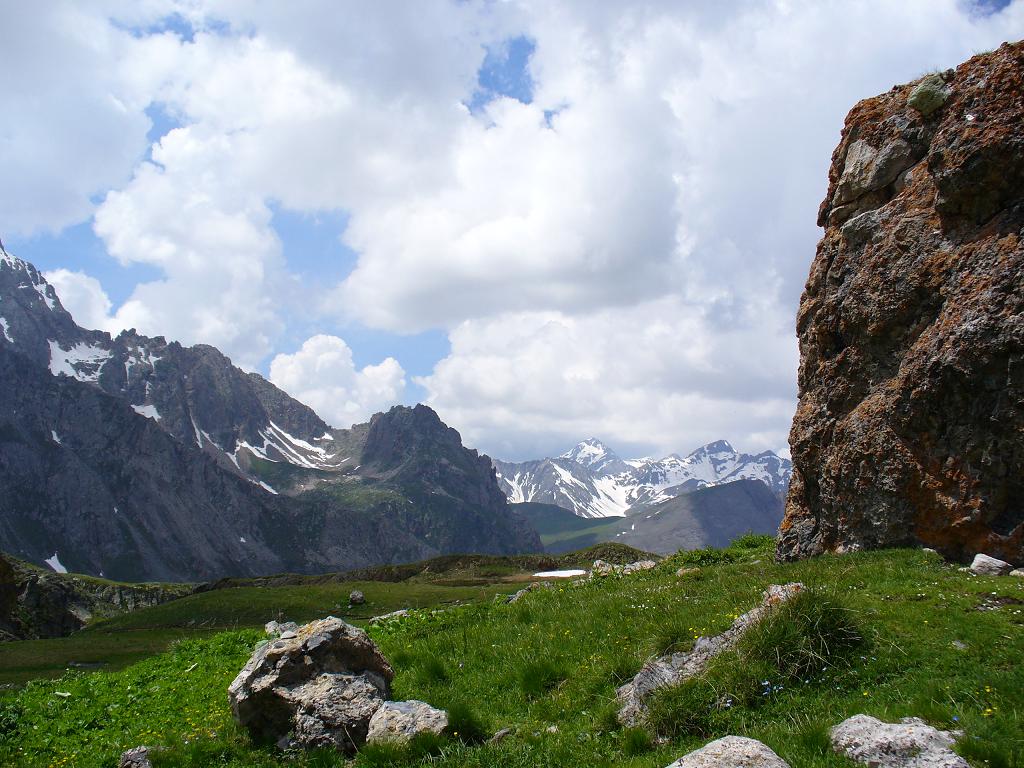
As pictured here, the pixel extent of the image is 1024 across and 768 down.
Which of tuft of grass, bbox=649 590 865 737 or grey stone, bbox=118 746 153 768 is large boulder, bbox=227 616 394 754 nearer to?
grey stone, bbox=118 746 153 768

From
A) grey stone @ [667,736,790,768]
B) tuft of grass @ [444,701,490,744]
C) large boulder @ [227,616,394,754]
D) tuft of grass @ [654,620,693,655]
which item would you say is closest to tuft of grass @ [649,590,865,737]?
tuft of grass @ [654,620,693,655]

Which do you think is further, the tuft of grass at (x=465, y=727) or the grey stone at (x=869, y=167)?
the grey stone at (x=869, y=167)

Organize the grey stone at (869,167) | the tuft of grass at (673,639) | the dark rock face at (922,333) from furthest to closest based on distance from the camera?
the grey stone at (869,167) → the dark rock face at (922,333) → the tuft of grass at (673,639)

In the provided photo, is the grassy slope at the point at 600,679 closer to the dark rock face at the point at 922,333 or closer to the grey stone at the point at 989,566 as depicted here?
the grey stone at the point at 989,566

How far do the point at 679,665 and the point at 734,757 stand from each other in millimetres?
4487

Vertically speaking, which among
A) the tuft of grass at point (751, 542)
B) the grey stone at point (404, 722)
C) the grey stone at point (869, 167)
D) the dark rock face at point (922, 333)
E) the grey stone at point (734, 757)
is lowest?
the grey stone at point (404, 722)

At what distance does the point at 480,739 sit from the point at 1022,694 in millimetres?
8101

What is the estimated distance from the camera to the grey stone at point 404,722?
38.6ft

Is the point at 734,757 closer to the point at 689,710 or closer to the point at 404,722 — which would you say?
the point at 689,710

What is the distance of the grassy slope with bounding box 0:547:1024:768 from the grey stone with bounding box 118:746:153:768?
0.51 meters

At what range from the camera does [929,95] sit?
22.9 m

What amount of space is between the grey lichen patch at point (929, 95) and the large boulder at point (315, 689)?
78.4 ft

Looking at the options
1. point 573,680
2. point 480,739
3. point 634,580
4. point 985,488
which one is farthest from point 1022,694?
point 634,580

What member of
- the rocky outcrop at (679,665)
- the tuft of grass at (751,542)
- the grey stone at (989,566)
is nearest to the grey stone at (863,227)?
the grey stone at (989,566)
